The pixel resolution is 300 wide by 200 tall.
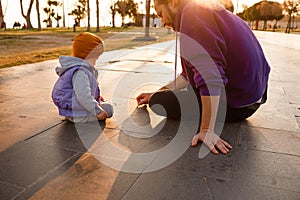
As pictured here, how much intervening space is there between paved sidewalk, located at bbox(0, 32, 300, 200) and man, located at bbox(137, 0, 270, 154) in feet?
0.68

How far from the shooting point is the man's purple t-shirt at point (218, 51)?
67.5 inches

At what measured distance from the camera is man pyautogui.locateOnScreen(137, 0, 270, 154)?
1719mm

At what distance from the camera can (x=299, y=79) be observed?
4500 mm

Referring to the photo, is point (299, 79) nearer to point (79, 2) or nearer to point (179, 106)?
point (179, 106)

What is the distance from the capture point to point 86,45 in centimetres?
230

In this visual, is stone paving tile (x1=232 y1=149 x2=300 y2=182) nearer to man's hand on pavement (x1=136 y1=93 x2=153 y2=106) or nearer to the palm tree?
man's hand on pavement (x1=136 y1=93 x2=153 y2=106)

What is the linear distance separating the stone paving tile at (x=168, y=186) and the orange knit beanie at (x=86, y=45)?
3.80ft

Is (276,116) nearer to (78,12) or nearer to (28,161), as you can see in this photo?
(28,161)

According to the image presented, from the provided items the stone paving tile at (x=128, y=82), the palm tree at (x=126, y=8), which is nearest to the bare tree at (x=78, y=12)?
the palm tree at (x=126, y=8)

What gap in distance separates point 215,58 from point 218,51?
45 mm

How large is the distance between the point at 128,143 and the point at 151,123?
43 centimetres

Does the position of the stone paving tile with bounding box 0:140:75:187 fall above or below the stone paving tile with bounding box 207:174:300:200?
above

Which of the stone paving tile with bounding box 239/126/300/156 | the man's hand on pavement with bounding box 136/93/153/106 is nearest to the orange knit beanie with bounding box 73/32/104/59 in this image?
the man's hand on pavement with bounding box 136/93/153/106

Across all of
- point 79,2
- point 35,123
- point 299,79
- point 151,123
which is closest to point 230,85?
point 151,123
